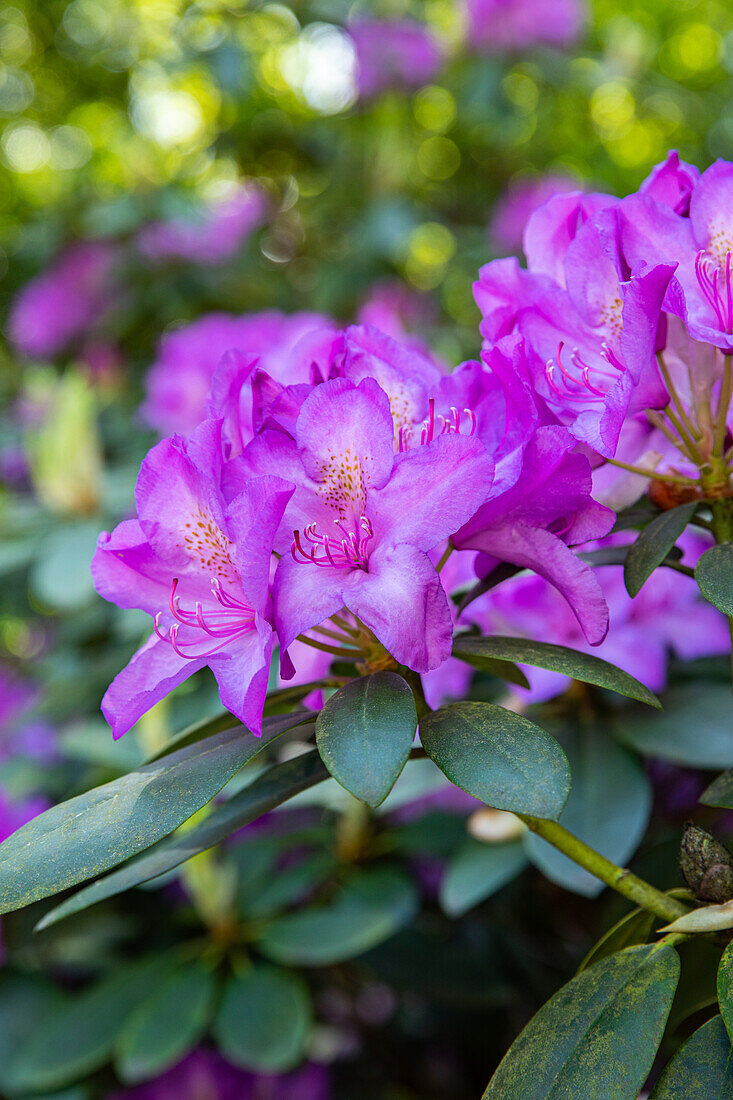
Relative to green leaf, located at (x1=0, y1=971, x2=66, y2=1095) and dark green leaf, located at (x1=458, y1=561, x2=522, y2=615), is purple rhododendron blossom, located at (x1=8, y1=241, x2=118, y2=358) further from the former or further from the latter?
dark green leaf, located at (x1=458, y1=561, x2=522, y2=615)

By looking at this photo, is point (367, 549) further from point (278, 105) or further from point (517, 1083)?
point (278, 105)

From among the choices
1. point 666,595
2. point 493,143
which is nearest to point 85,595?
point 666,595

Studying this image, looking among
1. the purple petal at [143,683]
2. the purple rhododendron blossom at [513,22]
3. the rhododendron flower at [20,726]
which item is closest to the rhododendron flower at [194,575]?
the purple petal at [143,683]

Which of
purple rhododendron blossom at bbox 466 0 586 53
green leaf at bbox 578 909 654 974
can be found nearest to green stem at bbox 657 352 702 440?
green leaf at bbox 578 909 654 974

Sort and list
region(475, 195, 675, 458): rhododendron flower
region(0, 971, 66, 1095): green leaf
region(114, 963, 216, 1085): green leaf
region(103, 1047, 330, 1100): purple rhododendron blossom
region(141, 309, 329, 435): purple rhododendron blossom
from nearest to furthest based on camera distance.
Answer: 1. region(475, 195, 675, 458): rhododendron flower
2. region(114, 963, 216, 1085): green leaf
3. region(0, 971, 66, 1095): green leaf
4. region(103, 1047, 330, 1100): purple rhododendron blossom
5. region(141, 309, 329, 435): purple rhododendron blossom

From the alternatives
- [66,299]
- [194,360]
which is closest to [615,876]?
[194,360]

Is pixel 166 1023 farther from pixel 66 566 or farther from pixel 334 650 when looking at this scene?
pixel 334 650
